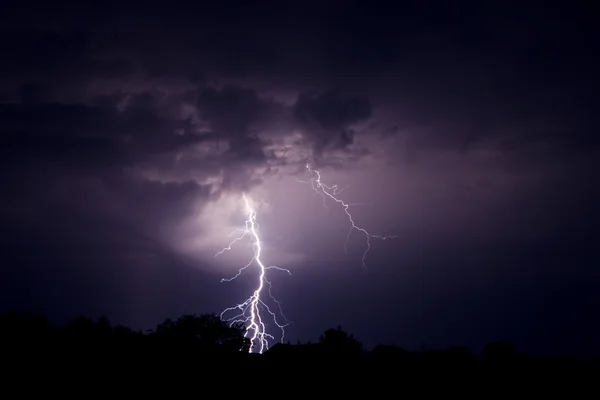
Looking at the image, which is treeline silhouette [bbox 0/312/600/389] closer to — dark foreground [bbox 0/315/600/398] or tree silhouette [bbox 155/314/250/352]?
dark foreground [bbox 0/315/600/398]

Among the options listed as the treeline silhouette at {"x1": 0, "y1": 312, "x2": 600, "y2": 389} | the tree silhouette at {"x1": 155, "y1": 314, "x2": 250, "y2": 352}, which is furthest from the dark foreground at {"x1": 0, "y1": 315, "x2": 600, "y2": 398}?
the tree silhouette at {"x1": 155, "y1": 314, "x2": 250, "y2": 352}

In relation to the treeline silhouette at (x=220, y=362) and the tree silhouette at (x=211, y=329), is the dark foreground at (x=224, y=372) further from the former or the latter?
the tree silhouette at (x=211, y=329)

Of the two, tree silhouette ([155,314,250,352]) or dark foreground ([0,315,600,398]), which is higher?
tree silhouette ([155,314,250,352])

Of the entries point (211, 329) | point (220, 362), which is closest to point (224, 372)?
point (220, 362)

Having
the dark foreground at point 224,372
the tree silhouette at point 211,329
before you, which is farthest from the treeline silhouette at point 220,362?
the tree silhouette at point 211,329

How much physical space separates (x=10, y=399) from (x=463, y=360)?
65.7ft

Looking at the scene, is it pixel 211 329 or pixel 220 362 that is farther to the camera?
pixel 211 329

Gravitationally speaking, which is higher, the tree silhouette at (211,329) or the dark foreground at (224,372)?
the tree silhouette at (211,329)

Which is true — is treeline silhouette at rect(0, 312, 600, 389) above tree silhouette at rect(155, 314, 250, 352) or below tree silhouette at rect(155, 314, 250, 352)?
below

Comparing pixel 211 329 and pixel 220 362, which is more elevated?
pixel 211 329

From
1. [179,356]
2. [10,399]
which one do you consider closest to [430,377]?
[179,356]

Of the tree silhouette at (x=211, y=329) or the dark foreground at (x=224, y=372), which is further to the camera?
the tree silhouette at (x=211, y=329)

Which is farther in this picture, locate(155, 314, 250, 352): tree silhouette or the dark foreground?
locate(155, 314, 250, 352): tree silhouette

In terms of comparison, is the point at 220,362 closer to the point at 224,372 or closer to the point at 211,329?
the point at 224,372
